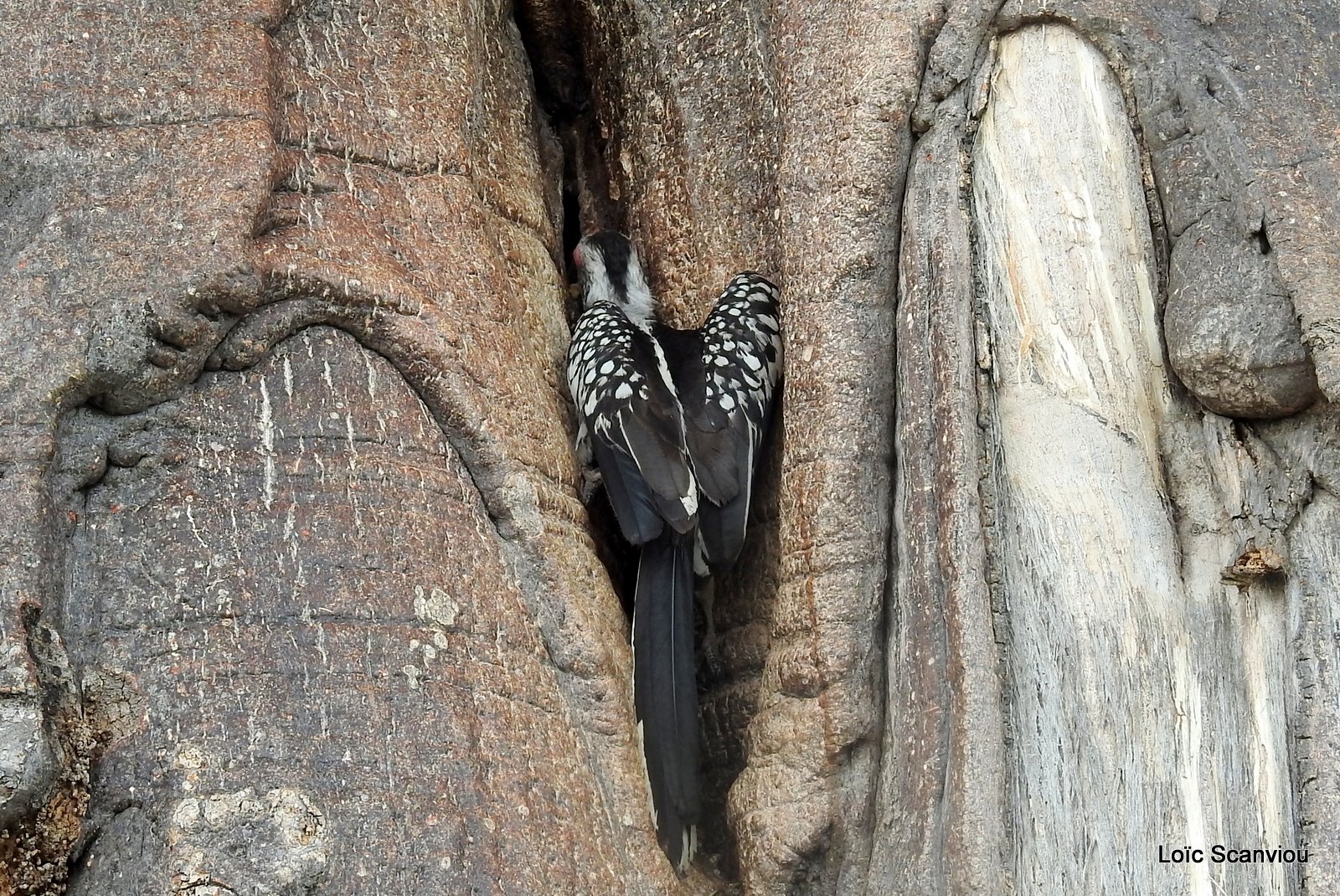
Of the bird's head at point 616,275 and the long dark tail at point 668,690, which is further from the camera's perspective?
the bird's head at point 616,275

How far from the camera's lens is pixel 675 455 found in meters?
4.14

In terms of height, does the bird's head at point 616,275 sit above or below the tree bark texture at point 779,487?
above

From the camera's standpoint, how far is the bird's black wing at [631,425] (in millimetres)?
4059

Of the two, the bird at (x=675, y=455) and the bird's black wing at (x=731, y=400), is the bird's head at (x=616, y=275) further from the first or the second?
the bird's black wing at (x=731, y=400)

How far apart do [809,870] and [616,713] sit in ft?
2.09

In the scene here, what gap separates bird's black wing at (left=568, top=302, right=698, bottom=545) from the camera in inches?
160

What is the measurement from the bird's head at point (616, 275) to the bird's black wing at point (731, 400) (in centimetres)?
35

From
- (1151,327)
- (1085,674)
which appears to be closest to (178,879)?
(1085,674)

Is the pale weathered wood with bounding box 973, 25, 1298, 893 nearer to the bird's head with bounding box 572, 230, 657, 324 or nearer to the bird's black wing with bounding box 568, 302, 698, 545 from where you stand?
the bird's black wing with bounding box 568, 302, 698, 545

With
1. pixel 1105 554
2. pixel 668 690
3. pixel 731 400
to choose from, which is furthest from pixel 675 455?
pixel 1105 554

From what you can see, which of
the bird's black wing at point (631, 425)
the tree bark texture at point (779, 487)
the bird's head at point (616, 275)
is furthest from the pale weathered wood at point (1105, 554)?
the bird's head at point (616, 275)

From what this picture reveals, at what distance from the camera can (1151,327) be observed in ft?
11.0

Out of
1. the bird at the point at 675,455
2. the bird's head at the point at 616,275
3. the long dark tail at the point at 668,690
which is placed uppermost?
the bird's head at the point at 616,275

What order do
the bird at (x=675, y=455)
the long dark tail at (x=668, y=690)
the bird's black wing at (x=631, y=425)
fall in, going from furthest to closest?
the bird's black wing at (x=631, y=425), the bird at (x=675, y=455), the long dark tail at (x=668, y=690)
